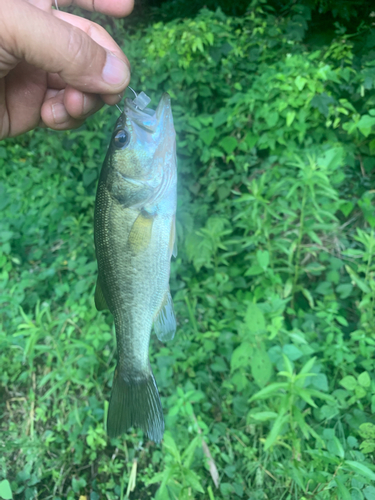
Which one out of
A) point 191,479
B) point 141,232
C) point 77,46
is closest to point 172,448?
point 191,479

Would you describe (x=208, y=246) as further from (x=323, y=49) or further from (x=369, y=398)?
(x=323, y=49)

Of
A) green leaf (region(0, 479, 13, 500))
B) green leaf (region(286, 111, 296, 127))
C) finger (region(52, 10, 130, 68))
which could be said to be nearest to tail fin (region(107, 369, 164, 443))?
green leaf (region(0, 479, 13, 500))

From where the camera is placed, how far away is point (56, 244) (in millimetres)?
3262

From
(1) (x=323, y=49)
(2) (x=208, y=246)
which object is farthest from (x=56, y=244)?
(1) (x=323, y=49)

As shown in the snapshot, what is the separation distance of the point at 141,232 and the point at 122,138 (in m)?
0.36

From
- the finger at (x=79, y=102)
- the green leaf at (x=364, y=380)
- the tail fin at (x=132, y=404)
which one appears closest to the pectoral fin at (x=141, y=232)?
the tail fin at (x=132, y=404)

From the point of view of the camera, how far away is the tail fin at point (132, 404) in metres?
1.23

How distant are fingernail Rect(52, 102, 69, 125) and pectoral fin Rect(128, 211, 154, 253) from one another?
0.78m

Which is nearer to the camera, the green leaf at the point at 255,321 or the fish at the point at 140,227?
the fish at the point at 140,227

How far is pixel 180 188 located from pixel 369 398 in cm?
213

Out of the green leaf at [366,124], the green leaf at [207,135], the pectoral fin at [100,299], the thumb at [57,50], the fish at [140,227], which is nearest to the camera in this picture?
the thumb at [57,50]

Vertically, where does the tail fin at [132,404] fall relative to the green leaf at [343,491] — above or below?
above

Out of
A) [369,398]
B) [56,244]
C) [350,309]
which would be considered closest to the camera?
[369,398]

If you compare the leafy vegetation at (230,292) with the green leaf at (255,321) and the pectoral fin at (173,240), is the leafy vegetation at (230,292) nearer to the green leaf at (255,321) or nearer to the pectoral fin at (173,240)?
the green leaf at (255,321)
